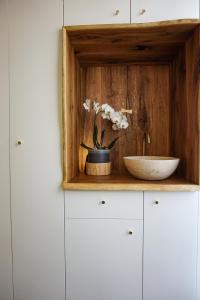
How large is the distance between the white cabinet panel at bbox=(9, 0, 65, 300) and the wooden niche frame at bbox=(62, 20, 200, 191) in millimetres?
91

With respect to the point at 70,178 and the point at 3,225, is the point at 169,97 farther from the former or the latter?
the point at 3,225

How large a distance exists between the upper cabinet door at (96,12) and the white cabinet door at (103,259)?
3.82ft

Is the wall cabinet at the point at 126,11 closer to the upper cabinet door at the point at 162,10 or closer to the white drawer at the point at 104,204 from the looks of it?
the upper cabinet door at the point at 162,10

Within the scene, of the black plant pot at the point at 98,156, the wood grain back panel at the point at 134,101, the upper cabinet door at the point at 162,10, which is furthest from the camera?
the wood grain back panel at the point at 134,101

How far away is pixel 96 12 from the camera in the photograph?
1172mm

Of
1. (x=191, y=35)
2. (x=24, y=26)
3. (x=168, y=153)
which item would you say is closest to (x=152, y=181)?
(x=168, y=153)

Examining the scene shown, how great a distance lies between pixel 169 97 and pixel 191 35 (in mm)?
478

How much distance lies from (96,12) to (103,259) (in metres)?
1.45

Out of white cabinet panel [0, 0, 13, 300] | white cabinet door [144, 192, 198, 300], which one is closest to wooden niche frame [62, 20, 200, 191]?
white cabinet door [144, 192, 198, 300]

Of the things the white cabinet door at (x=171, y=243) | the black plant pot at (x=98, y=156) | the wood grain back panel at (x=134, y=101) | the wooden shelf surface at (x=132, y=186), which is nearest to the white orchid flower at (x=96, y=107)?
the wood grain back panel at (x=134, y=101)

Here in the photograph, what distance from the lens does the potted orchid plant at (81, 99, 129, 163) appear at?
1445mm

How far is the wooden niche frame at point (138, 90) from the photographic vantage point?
1.17 meters

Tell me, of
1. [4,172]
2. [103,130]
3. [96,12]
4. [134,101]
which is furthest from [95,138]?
[96,12]

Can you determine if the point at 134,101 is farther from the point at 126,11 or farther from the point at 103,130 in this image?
the point at 126,11
